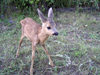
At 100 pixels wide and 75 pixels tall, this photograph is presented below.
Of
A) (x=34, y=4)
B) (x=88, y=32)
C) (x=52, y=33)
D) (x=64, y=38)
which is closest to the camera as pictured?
(x=52, y=33)

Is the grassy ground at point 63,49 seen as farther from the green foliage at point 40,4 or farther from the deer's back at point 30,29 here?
the deer's back at point 30,29

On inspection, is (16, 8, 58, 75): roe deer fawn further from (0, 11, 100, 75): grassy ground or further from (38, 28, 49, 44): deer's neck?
(0, 11, 100, 75): grassy ground

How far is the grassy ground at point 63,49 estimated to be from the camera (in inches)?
173

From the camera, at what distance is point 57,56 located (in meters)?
4.90

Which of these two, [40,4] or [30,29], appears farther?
[40,4]

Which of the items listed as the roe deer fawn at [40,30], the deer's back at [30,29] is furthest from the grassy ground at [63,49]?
the deer's back at [30,29]

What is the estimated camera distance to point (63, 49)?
5.21 m

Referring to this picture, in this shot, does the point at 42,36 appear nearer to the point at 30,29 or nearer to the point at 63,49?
the point at 30,29

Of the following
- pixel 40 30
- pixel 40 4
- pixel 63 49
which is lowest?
pixel 63 49

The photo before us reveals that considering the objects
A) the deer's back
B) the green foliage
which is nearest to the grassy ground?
the green foliage

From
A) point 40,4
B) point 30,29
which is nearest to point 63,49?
point 30,29

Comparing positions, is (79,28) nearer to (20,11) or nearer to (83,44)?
(83,44)

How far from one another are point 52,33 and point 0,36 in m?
2.83

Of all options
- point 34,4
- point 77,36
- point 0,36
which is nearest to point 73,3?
point 34,4
